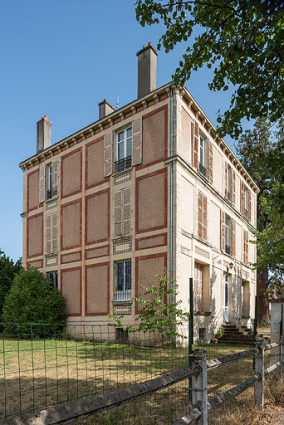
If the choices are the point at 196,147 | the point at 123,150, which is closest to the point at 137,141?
the point at 123,150

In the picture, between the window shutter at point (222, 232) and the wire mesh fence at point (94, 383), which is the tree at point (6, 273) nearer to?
the wire mesh fence at point (94, 383)

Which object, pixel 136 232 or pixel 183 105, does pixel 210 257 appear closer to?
pixel 136 232

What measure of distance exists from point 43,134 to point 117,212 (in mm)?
9348

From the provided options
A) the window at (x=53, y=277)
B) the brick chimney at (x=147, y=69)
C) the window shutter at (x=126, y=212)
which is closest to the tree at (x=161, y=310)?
the window shutter at (x=126, y=212)

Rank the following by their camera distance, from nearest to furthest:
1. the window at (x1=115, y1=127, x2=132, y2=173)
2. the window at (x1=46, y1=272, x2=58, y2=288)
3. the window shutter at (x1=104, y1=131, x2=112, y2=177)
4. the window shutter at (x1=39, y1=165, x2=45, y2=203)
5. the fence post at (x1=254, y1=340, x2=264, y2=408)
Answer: the fence post at (x1=254, y1=340, x2=264, y2=408), the window at (x1=115, y1=127, x2=132, y2=173), the window shutter at (x1=104, y1=131, x2=112, y2=177), the window at (x1=46, y1=272, x2=58, y2=288), the window shutter at (x1=39, y1=165, x2=45, y2=203)

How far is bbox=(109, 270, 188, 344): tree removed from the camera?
1537cm

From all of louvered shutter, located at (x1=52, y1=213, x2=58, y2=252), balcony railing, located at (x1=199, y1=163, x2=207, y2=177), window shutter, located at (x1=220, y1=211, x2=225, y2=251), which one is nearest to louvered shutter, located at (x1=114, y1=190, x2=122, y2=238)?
balcony railing, located at (x1=199, y1=163, x2=207, y2=177)

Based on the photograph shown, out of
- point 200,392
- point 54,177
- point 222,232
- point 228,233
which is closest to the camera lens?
point 200,392

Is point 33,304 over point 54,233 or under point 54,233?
under

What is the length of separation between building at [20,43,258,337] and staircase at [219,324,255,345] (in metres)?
0.81

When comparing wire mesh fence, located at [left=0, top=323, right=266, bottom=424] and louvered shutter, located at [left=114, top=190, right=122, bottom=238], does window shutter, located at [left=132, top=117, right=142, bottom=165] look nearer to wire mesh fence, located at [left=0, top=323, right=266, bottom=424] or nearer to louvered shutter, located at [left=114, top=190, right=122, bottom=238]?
louvered shutter, located at [left=114, top=190, right=122, bottom=238]

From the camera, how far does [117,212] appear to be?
18734 mm

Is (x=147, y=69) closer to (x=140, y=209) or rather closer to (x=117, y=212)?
(x=140, y=209)

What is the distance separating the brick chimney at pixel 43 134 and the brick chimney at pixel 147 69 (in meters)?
8.46
